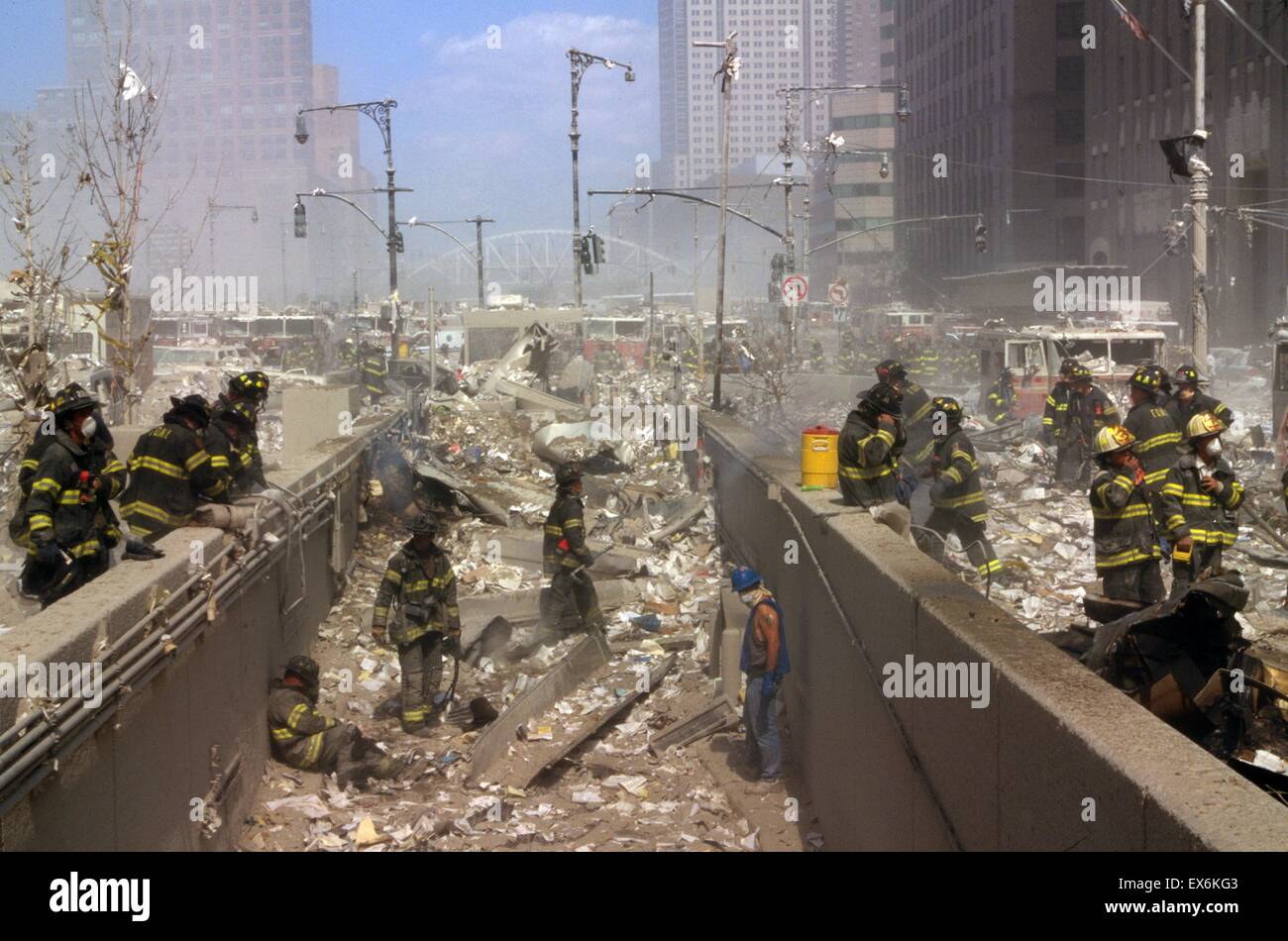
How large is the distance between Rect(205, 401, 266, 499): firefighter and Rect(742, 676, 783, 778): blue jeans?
12.5 ft

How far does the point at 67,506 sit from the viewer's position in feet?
23.2

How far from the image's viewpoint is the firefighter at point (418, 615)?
392 inches

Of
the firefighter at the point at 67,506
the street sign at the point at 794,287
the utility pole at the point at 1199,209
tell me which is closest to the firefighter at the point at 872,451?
the firefighter at the point at 67,506

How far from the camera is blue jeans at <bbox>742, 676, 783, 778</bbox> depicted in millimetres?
8961

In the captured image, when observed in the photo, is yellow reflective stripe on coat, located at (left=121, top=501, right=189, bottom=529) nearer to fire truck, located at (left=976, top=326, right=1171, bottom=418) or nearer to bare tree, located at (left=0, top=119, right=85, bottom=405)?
bare tree, located at (left=0, top=119, right=85, bottom=405)

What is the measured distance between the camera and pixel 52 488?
22.6 feet

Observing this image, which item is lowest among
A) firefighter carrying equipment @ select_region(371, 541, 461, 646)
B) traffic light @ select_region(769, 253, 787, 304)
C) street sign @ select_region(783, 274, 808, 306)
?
firefighter carrying equipment @ select_region(371, 541, 461, 646)

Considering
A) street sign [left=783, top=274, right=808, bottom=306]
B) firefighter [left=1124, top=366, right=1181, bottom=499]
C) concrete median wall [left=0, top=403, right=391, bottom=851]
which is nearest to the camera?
concrete median wall [left=0, top=403, right=391, bottom=851]

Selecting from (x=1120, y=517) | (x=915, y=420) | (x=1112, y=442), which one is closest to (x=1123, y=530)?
(x=1120, y=517)

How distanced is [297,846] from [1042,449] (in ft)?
47.7

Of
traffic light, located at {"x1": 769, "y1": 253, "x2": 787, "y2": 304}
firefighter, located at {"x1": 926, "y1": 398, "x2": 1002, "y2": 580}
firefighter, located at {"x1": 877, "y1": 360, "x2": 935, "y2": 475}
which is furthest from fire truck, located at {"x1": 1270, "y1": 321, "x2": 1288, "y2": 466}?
traffic light, located at {"x1": 769, "y1": 253, "x2": 787, "y2": 304}

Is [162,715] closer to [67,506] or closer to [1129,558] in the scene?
[67,506]

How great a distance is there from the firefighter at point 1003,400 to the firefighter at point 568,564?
36.8 ft

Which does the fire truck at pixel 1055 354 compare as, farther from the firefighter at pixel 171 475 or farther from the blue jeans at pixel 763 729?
the firefighter at pixel 171 475
